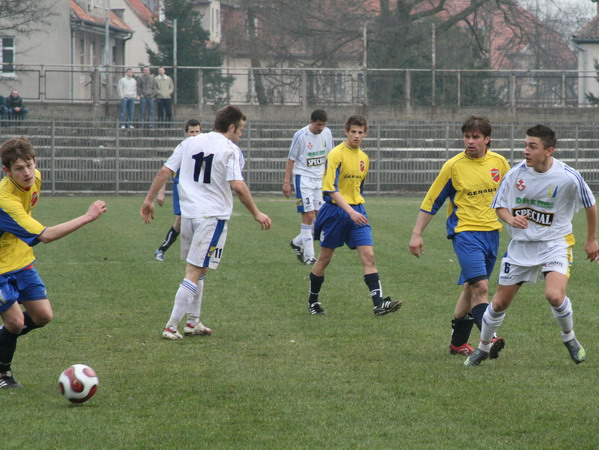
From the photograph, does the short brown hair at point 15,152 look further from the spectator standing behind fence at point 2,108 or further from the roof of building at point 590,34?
the roof of building at point 590,34

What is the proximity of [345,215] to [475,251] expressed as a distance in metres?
2.29

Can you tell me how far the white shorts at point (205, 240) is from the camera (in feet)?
27.0

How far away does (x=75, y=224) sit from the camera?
5863 mm

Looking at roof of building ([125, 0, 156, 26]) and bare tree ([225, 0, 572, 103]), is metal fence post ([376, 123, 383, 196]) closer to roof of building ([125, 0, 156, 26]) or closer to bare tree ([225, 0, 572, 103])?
bare tree ([225, 0, 572, 103])

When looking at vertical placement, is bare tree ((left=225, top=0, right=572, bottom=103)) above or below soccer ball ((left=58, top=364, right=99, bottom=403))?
above

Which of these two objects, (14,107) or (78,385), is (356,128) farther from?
(14,107)

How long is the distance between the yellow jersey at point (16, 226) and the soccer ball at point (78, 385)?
825 mm

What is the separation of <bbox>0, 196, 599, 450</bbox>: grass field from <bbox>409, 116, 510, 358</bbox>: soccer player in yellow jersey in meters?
0.41

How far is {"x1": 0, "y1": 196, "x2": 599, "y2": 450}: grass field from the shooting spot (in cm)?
535

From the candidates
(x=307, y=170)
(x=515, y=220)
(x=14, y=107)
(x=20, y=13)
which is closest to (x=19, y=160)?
(x=515, y=220)

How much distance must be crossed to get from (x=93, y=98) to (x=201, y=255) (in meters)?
26.0

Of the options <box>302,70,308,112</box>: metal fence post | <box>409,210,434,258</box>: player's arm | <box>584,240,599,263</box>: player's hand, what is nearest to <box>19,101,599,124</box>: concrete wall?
<box>302,70,308,112</box>: metal fence post

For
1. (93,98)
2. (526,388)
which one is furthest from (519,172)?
(93,98)

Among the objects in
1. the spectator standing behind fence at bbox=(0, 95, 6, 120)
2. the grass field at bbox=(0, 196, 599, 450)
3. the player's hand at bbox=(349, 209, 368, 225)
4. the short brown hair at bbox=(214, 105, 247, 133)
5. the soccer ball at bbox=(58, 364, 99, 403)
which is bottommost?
the grass field at bbox=(0, 196, 599, 450)
